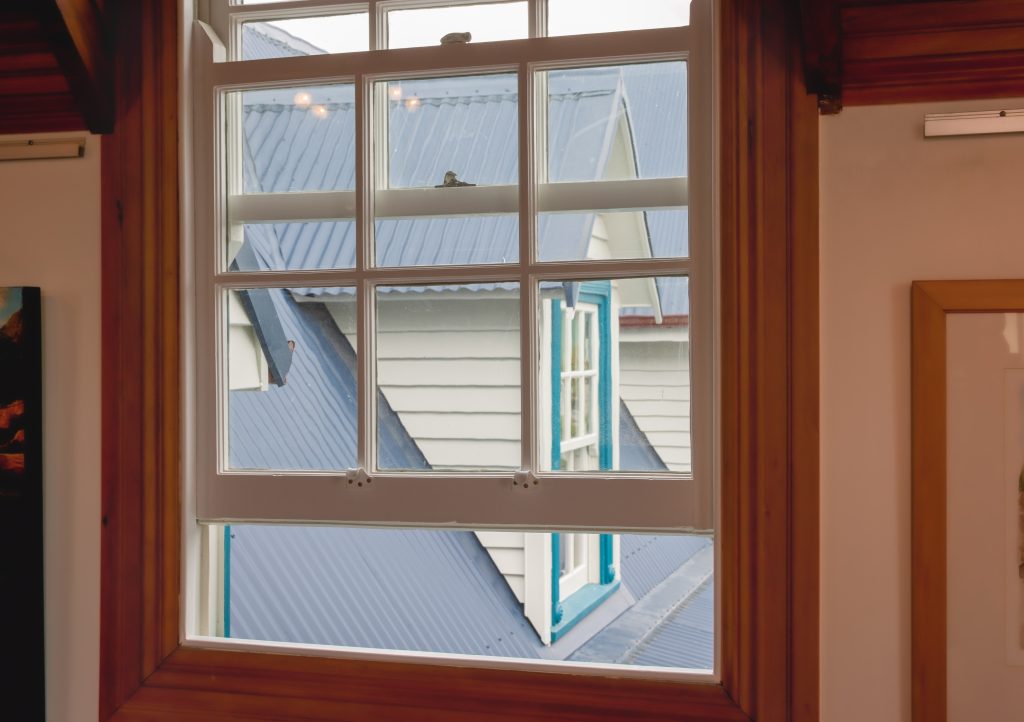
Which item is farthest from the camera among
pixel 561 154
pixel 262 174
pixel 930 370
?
pixel 262 174

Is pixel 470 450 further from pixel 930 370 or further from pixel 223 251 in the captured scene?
pixel 930 370

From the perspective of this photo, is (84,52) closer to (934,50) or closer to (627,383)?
(627,383)

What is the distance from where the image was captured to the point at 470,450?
1.62 metres

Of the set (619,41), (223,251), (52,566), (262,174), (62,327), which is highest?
(619,41)

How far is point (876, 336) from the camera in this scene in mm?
1401

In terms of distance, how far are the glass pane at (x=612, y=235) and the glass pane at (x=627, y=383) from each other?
2.2 inches

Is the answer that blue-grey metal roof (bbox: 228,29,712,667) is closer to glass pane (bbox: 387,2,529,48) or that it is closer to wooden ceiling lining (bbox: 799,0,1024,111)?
glass pane (bbox: 387,2,529,48)

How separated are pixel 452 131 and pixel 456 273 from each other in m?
0.29

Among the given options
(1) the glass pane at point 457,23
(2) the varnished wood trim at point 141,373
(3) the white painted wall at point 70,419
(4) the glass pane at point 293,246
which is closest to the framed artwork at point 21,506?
(3) the white painted wall at point 70,419

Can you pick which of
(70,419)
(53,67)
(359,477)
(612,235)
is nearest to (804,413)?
(612,235)

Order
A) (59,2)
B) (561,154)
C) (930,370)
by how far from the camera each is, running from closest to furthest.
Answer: (930,370)
(59,2)
(561,154)

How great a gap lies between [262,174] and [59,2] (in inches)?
18.2

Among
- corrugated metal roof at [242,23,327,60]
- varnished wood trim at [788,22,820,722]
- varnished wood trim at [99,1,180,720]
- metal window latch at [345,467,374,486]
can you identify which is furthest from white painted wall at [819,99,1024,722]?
varnished wood trim at [99,1,180,720]

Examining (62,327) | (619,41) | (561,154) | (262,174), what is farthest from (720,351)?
(62,327)
